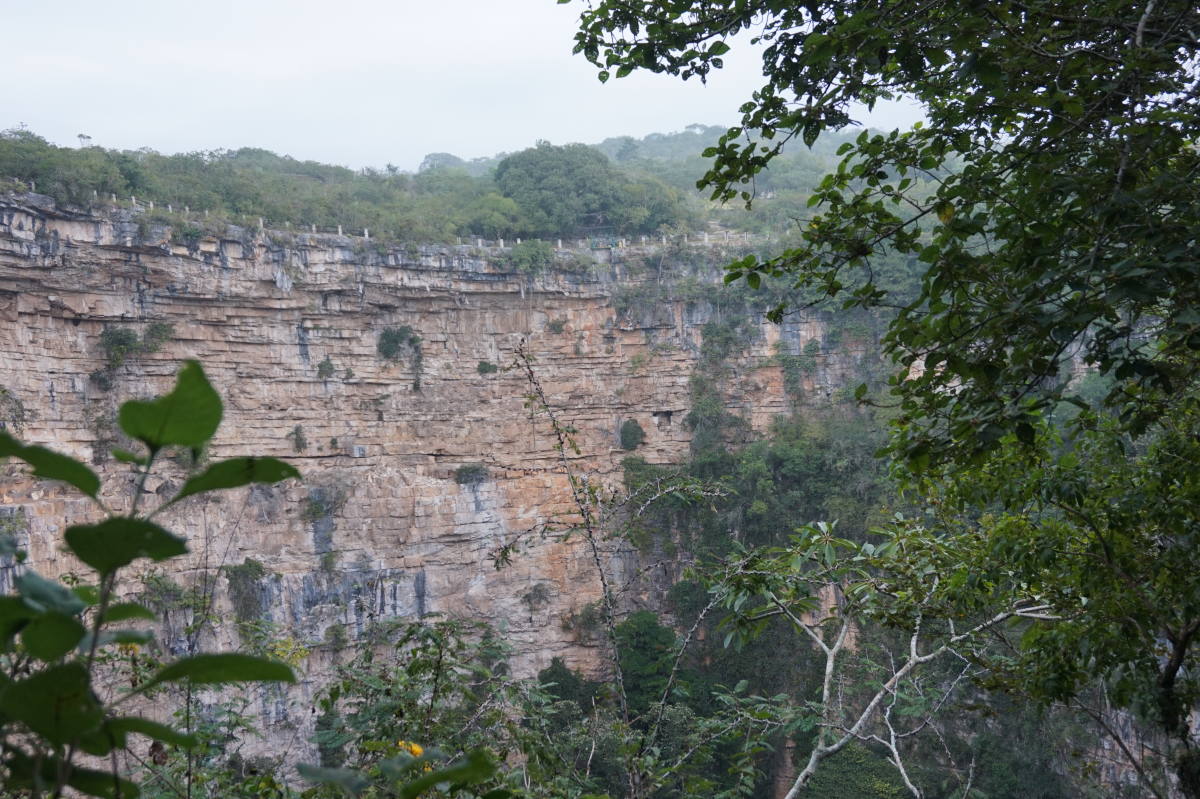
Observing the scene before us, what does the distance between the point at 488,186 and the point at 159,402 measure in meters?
18.1

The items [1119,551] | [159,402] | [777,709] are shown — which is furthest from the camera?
[777,709]

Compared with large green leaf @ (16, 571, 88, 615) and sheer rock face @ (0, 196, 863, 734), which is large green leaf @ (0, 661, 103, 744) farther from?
sheer rock face @ (0, 196, 863, 734)

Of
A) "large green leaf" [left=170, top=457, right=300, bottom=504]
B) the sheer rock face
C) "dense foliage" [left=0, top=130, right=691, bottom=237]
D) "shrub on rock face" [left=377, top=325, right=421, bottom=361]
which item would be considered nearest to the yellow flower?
"large green leaf" [left=170, top=457, right=300, bottom=504]

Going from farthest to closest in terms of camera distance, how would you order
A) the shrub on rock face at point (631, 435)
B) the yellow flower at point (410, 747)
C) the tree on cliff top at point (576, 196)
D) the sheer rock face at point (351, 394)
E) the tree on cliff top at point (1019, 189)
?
the tree on cliff top at point (576, 196) < the shrub on rock face at point (631, 435) < the sheer rock face at point (351, 394) < the yellow flower at point (410, 747) < the tree on cliff top at point (1019, 189)

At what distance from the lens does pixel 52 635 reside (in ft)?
1.54

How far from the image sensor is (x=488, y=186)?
17.7 metres

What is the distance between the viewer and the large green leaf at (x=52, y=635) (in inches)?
18.1

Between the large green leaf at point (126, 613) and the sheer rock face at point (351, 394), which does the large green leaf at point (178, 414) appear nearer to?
the large green leaf at point (126, 613)

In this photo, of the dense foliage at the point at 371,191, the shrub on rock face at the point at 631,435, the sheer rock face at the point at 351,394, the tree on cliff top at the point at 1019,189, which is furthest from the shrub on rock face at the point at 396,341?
the tree on cliff top at the point at 1019,189

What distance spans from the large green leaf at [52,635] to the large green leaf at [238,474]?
9cm

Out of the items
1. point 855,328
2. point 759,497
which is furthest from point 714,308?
point 759,497

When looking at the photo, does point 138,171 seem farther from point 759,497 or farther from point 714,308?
point 759,497

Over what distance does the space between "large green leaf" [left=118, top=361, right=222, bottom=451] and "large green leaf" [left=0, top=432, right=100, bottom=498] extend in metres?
0.03

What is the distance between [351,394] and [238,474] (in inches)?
548
